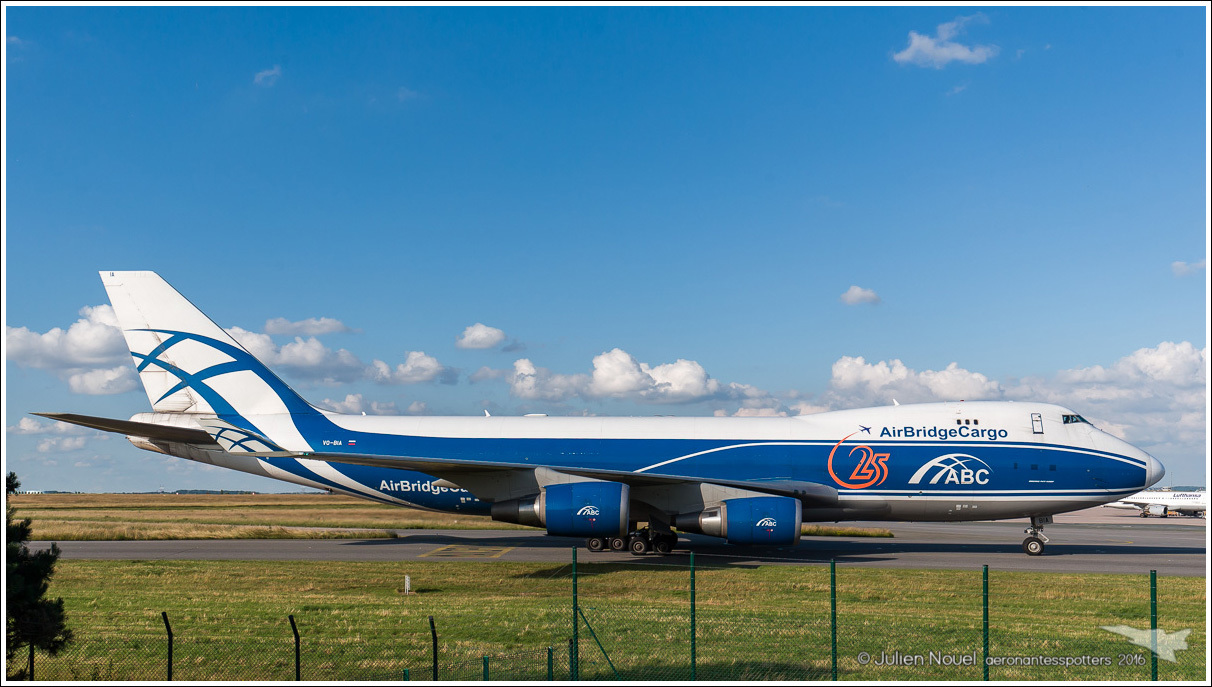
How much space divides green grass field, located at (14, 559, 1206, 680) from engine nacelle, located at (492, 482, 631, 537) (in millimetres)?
1120

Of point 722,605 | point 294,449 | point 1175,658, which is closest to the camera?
point 1175,658

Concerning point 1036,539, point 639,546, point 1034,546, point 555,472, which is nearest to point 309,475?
point 555,472

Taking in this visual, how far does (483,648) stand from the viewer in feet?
41.4

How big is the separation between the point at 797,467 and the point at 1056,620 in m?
10.6

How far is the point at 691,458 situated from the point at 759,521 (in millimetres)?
Answer: 3711

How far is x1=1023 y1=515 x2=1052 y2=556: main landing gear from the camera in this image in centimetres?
2595

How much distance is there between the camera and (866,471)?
25234mm

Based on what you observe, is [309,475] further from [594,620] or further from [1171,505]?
[1171,505]

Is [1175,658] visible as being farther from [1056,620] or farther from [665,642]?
[665,642]

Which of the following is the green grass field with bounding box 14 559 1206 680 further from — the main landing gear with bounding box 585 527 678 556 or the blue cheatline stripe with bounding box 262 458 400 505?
the blue cheatline stripe with bounding box 262 458 400 505

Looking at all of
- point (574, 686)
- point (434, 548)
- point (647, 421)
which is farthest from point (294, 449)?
point (574, 686)

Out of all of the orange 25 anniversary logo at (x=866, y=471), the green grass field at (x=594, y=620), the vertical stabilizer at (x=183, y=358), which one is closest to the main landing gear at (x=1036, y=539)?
the green grass field at (x=594, y=620)

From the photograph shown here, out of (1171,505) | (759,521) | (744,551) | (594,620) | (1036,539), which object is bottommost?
(1171,505)

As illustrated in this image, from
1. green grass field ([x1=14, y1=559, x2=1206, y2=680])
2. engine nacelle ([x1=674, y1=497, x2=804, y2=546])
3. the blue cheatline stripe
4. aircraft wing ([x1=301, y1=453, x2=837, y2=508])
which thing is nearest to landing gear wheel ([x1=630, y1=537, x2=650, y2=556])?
aircraft wing ([x1=301, y1=453, x2=837, y2=508])
